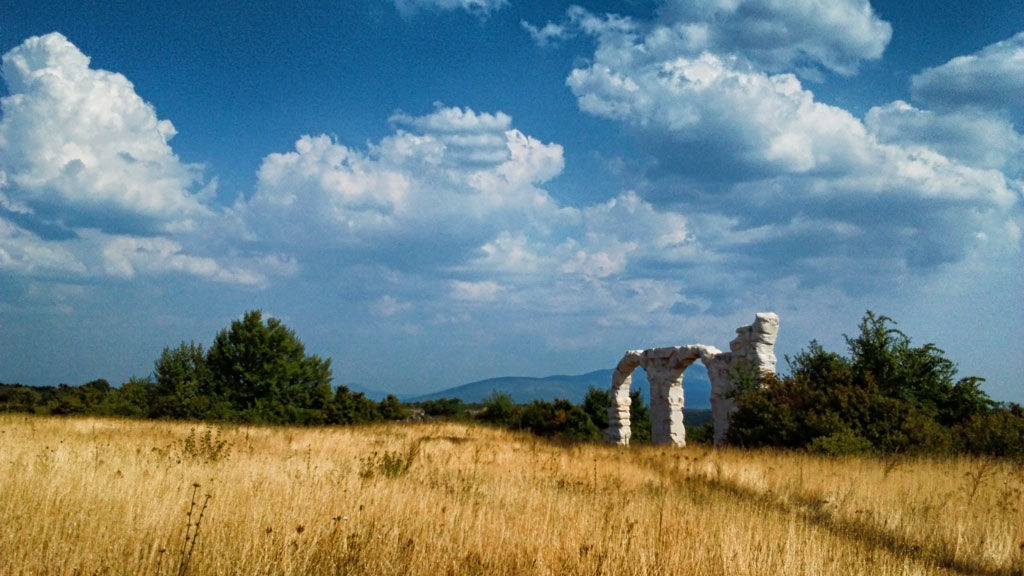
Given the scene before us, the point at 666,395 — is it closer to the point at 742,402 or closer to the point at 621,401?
the point at 621,401

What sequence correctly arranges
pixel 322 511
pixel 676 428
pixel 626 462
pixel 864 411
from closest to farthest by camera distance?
pixel 322 511 → pixel 626 462 → pixel 864 411 → pixel 676 428

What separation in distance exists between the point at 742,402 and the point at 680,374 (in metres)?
5.83

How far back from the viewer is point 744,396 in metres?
17.5

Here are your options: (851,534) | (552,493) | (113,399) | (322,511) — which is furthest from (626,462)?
(113,399)

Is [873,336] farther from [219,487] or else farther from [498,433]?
[219,487]

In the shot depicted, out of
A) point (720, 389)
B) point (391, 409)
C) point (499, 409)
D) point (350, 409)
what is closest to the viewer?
point (720, 389)

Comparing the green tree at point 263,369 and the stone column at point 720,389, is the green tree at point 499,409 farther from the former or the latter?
the stone column at point 720,389

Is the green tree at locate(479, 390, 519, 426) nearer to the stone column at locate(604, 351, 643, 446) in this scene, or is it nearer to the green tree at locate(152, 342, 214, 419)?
the stone column at locate(604, 351, 643, 446)

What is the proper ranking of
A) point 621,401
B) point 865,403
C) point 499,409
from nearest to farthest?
point 865,403
point 621,401
point 499,409

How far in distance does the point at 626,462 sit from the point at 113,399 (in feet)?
67.9

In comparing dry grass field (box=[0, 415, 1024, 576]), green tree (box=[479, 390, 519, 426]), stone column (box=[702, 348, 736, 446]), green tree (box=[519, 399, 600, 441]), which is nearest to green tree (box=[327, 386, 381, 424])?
green tree (box=[479, 390, 519, 426])

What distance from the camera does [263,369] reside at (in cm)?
2703

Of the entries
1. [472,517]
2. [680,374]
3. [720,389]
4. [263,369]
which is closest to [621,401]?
[680,374]

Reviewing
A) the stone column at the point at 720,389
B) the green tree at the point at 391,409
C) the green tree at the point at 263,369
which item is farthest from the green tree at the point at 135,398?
the stone column at the point at 720,389
